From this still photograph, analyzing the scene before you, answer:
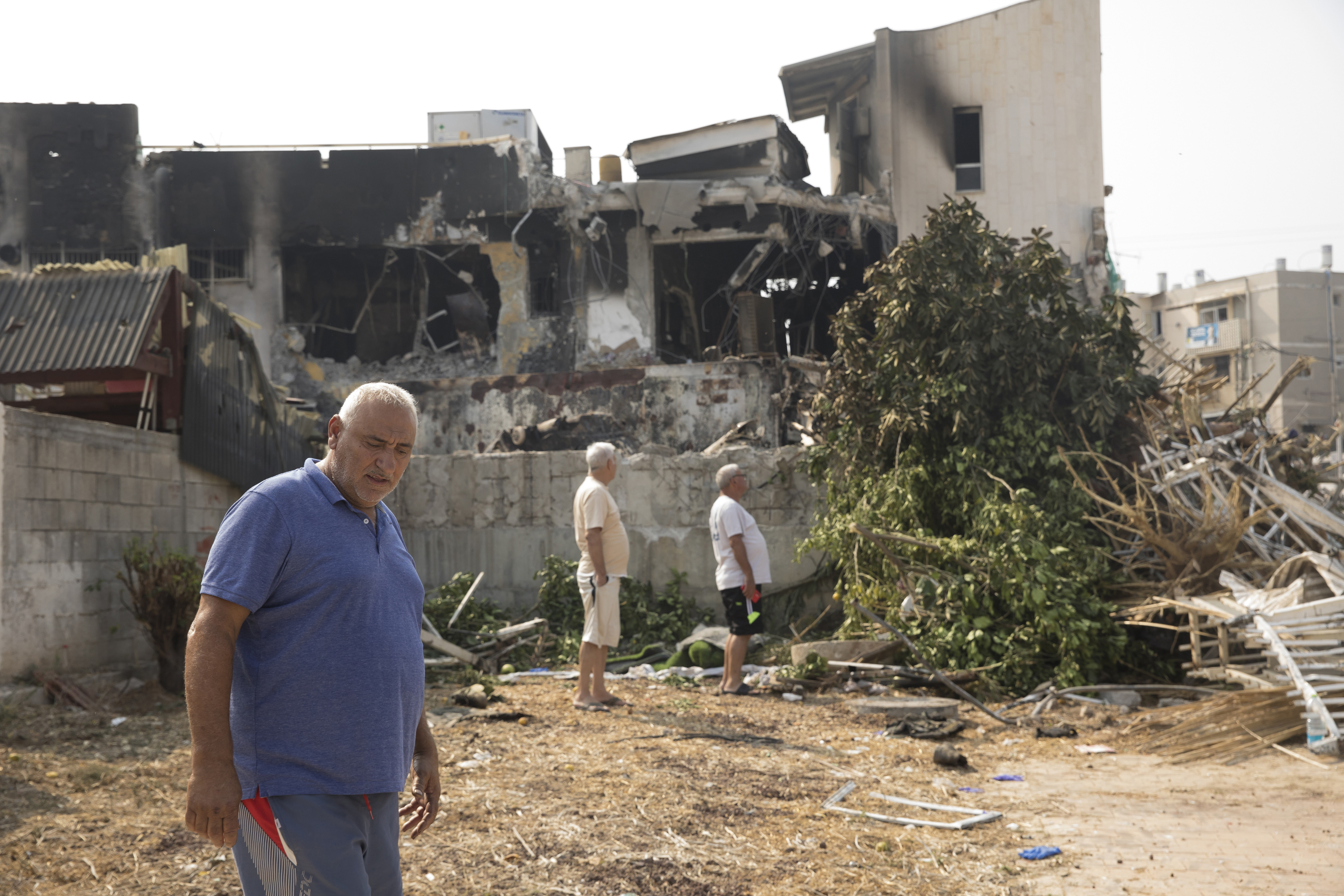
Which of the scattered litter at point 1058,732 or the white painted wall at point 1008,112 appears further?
the white painted wall at point 1008,112

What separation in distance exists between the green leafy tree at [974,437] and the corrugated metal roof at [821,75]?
10.7 meters

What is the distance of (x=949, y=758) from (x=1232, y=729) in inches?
72.2

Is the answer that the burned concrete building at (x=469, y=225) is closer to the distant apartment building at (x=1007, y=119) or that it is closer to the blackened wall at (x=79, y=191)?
the blackened wall at (x=79, y=191)

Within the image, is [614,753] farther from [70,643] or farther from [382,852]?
[70,643]

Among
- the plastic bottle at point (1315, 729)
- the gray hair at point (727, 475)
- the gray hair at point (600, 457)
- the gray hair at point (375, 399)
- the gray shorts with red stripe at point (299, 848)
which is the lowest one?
the plastic bottle at point (1315, 729)

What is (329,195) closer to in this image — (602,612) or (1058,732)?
(602,612)

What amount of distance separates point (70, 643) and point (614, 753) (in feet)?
14.3

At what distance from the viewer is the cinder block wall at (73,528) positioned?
7066mm

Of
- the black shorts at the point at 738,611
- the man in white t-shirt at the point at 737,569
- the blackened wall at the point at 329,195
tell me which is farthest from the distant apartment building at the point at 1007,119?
the black shorts at the point at 738,611

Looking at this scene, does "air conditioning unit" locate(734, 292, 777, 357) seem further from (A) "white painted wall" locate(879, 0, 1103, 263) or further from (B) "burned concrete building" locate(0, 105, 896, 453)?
(A) "white painted wall" locate(879, 0, 1103, 263)

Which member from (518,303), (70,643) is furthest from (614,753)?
(518,303)

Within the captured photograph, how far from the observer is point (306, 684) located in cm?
229

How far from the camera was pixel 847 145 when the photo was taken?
19984 mm

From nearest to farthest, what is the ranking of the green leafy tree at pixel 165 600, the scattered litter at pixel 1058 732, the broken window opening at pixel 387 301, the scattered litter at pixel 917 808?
1. the scattered litter at pixel 917 808
2. the scattered litter at pixel 1058 732
3. the green leafy tree at pixel 165 600
4. the broken window opening at pixel 387 301
